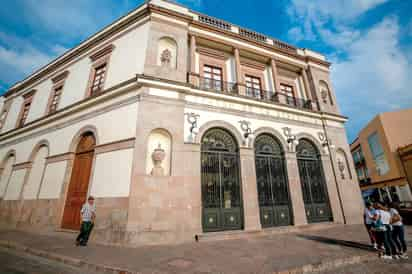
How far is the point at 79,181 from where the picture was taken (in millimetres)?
7906

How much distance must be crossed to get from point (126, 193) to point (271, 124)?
739 cm

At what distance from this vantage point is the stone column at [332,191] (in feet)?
30.2

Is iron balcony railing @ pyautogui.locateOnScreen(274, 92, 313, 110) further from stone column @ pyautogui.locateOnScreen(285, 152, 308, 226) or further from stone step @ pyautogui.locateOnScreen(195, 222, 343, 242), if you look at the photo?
stone step @ pyautogui.locateOnScreen(195, 222, 343, 242)

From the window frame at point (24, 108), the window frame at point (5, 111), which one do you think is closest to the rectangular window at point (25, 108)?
the window frame at point (24, 108)

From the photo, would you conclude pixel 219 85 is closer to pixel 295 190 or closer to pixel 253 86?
pixel 253 86

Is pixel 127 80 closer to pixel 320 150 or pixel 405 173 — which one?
pixel 320 150

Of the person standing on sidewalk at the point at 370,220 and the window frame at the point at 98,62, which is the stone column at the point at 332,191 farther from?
the window frame at the point at 98,62

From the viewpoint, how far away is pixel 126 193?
20.5 ft

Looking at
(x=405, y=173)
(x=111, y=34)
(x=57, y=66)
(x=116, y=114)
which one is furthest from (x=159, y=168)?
(x=405, y=173)

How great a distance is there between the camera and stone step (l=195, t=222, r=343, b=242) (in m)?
6.42

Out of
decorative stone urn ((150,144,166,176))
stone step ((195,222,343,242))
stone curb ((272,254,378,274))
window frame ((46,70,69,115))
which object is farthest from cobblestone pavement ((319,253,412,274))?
window frame ((46,70,69,115))

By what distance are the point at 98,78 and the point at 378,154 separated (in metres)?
25.9

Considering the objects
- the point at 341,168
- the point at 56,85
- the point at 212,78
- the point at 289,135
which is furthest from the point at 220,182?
the point at 56,85

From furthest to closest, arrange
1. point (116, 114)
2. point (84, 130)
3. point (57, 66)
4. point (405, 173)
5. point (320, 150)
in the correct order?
point (405, 173) → point (57, 66) → point (320, 150) → point (84, 130) → point (116, 114)
